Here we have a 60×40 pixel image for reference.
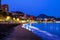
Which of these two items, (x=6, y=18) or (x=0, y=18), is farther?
(x=6, y=18)

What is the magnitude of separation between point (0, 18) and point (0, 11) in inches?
311

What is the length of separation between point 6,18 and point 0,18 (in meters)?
13.6

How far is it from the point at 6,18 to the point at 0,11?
8099 mm

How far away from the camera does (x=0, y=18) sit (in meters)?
124

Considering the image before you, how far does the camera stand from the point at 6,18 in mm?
137125

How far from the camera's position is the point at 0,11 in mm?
130500
